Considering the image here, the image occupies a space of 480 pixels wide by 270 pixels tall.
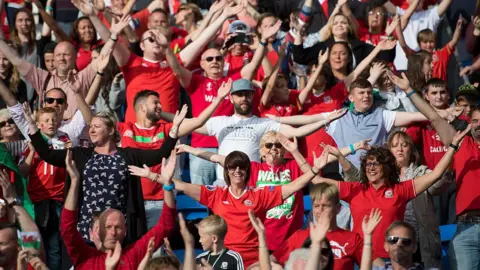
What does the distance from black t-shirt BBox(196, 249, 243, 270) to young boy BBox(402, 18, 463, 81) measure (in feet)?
17.8

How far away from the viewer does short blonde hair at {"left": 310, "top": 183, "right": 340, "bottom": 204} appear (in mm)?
9016

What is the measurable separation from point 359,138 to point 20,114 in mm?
3135

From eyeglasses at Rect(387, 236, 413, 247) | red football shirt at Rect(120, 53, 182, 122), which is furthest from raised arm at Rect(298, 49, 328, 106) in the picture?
eyeglasses at Rect(387, 236, 413, 247)

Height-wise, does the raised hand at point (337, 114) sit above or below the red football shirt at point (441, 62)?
below

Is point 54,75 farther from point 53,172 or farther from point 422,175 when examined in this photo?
point 422,175

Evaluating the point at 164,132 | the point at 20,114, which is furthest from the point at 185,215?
the point at 20,114

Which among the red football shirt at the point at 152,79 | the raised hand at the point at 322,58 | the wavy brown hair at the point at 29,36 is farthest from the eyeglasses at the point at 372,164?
the wavy brown hair at the point at 29,36

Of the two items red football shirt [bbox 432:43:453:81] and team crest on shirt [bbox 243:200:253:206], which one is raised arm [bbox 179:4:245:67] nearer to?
red football shirt [bbox 432:43:453:81]

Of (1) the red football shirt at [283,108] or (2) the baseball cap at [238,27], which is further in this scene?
(2) the baseball cap at [238,27]

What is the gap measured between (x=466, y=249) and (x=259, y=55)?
3.12 metres

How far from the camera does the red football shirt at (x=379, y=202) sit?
951cm

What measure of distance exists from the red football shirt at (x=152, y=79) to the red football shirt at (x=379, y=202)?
2853 mm

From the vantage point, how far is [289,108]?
1189 cm

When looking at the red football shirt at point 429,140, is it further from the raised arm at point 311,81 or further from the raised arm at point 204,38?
the raised arm at point 204,38
